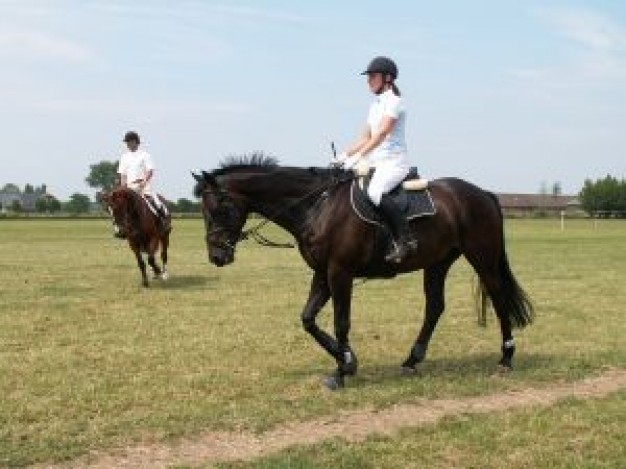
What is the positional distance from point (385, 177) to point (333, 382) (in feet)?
7.43

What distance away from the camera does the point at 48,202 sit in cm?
14288

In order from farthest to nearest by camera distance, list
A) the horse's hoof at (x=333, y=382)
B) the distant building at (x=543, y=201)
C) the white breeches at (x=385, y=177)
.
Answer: the distant building at (x=543, y=201) → the white breeches at (x=385, y=177) → the horse's hoof at (x=333, y=382)

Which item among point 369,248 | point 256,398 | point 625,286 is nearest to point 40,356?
point 256,398

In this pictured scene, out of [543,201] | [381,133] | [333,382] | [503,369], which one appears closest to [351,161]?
[381,133]

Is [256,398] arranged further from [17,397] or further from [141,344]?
[141,344]

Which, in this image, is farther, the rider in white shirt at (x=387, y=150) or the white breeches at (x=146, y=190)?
the white breeches at (x=146, y=190)

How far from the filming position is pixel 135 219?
19000 millimetres

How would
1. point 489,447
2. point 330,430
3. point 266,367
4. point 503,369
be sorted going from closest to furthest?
point 489,447 → point 330,430 → point 503,369 → point 266,367

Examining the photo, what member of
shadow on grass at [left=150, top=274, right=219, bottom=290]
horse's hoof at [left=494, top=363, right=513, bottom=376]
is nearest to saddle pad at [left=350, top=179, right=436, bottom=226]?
horse's hoof at [left=494, top=363, right=513, bottom=376]

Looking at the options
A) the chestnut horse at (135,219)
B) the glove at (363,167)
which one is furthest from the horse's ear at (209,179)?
the chestnut horse at (135,219)

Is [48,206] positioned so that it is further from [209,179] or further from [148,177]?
[209,179]

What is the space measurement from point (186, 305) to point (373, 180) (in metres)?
7.40

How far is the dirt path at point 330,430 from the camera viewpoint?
6715mm

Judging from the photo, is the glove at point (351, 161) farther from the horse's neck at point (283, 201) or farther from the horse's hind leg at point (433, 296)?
the horse's hind leg at point (433, 296)
